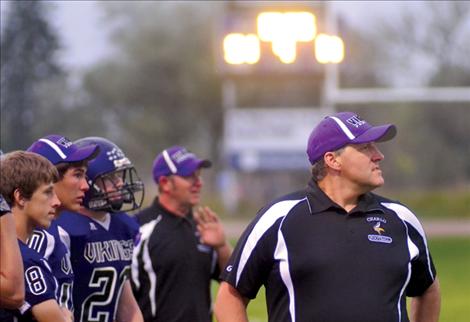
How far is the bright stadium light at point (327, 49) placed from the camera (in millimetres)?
17938

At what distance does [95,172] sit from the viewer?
664cm

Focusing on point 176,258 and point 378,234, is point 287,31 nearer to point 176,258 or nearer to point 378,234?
point 176,258

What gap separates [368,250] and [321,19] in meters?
13.3

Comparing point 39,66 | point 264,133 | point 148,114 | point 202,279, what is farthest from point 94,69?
point 202,279

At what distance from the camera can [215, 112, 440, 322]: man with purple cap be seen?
521 centimetres

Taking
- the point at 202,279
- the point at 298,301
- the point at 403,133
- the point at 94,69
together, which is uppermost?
the point at 298,301

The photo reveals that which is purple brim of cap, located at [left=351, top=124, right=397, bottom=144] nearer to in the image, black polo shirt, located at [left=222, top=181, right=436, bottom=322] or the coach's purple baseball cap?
the coach's purple baseball cap

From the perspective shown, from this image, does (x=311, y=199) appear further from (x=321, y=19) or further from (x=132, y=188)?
(x=321, y=19)

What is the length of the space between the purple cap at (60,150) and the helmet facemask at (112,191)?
17.2 inches

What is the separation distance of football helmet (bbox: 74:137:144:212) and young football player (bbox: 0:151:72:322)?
1458mm

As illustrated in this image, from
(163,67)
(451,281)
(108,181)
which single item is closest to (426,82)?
(163,67)

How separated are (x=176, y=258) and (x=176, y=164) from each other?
2.76 ft

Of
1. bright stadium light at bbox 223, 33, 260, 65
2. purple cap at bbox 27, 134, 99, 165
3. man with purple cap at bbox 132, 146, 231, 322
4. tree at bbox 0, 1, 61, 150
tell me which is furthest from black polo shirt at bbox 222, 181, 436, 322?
bright stadium light at bbox 223, 33, 260, 65

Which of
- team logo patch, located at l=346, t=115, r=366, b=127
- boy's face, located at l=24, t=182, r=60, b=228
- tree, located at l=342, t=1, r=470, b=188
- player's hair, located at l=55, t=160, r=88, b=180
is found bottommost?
tree, located at l=342, t=1, r=470, b=188
